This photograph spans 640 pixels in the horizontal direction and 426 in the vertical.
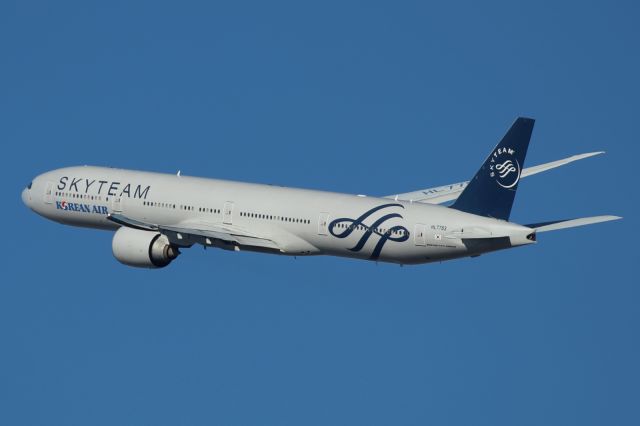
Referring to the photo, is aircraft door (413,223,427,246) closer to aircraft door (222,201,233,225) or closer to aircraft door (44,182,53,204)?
aircraft door (222,201,233,225)

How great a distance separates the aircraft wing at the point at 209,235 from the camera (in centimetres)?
9456

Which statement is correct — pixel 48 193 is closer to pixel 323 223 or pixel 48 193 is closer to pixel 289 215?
pixel 289 215

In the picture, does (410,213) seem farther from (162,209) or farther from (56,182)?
(56,182)

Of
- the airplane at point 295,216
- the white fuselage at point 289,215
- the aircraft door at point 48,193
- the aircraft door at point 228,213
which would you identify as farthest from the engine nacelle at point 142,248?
the aircraft door at point 48,193

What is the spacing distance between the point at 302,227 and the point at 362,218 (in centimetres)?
355

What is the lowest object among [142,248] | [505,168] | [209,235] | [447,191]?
[142,248]

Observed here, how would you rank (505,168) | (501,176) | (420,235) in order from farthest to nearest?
1. (420,235)
2. (501,176)
3. (505,168)

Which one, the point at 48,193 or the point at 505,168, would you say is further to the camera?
the point at 48,193

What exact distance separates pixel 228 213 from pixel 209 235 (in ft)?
9.32

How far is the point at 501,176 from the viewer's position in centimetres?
9100

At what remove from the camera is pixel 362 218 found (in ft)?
308

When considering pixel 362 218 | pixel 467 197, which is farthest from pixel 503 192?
pixel 362 218

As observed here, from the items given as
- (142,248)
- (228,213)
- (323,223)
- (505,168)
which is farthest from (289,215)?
(505,168)

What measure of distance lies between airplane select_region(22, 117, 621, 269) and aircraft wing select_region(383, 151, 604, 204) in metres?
0.09
